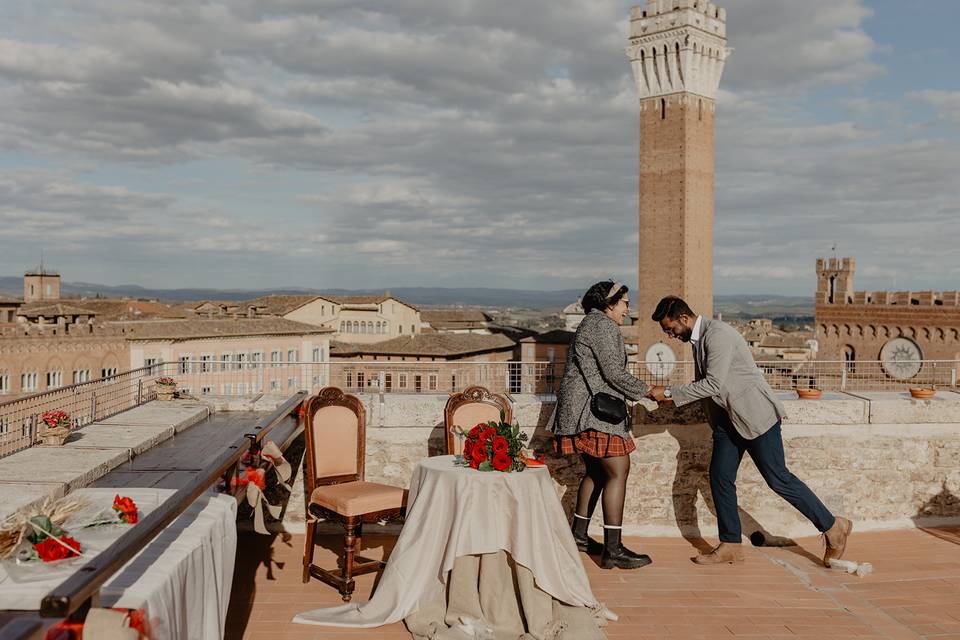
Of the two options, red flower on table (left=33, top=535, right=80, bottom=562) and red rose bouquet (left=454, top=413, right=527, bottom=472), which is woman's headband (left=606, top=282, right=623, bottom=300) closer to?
red rose bouquet (left=454, top=413, right=527, bottom=472)

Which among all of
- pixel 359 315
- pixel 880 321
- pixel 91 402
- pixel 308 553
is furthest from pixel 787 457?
pixel 359 315

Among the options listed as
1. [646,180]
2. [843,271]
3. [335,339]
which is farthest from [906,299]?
[335,339]

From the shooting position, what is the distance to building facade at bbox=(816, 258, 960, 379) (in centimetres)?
4473

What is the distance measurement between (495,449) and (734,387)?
189 cm

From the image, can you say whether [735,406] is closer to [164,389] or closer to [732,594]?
[732,594]

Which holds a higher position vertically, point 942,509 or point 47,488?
point 47,488

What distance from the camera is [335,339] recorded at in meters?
62.4

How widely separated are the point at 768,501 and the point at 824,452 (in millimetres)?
627

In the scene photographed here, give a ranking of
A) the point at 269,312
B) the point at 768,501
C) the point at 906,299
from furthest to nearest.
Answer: the point at 269,312
the point at 906,299
the point at 768,501

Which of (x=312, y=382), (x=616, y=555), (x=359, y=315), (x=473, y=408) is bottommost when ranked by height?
(x=616, y=555)

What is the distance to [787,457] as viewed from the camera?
656cm

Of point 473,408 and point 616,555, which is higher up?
point 473,408

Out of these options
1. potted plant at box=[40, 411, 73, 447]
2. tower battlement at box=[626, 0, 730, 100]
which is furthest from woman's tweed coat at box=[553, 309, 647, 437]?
tower battlement at box=[626, 0, 730, 100]

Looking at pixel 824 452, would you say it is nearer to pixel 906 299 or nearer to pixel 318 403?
pixel 318 403
